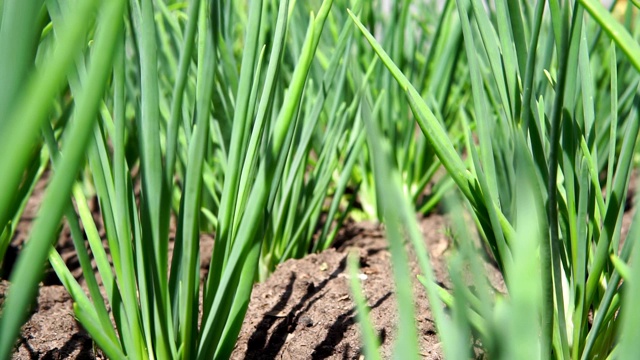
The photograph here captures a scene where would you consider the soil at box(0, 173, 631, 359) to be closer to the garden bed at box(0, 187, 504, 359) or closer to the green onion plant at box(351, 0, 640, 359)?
the garden bed at box(0, 187, 504, 359)

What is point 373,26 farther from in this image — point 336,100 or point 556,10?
point 556,10

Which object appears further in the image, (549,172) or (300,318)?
(300,318)

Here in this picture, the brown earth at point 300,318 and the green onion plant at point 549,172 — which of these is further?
the brown earth at point 300,318

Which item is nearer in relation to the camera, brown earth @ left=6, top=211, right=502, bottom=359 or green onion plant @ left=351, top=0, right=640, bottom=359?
green onion plant @ left=351, top=0, right=640, bottom=359

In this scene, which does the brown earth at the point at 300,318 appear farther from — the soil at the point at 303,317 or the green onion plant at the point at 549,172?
the green onion plant at the point at 549,172

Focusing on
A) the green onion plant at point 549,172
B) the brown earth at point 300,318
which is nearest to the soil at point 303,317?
the brown earth at point 300,318

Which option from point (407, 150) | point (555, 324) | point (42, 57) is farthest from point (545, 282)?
point (407, 150)

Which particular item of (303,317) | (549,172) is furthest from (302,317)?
(549,172)

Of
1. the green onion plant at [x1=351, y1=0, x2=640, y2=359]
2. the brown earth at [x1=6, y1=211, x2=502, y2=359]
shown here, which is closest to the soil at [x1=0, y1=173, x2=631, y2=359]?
the brown earth at [x1=6, y1=211, x2=502, y2=359]

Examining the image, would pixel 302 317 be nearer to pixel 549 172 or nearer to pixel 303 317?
pixel 303 317

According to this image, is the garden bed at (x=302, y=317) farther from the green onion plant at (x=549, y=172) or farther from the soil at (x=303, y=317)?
the green onion plant at (x=549, y=172)
